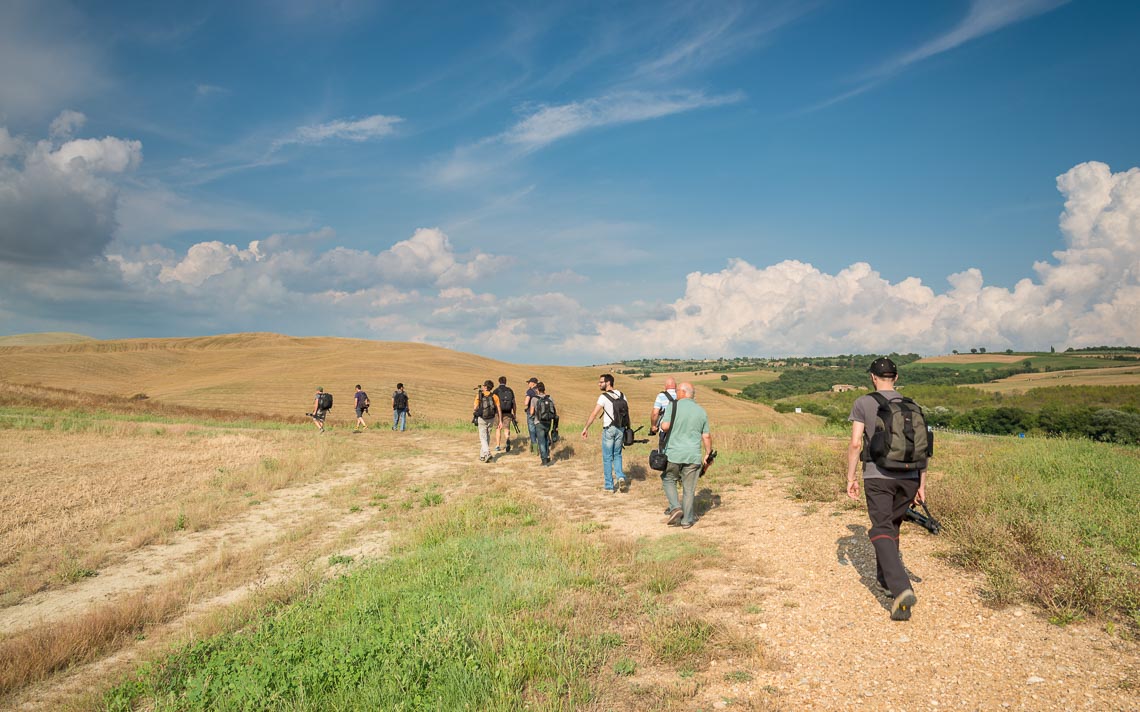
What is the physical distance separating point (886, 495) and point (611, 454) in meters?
7.67

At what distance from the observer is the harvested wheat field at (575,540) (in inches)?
176

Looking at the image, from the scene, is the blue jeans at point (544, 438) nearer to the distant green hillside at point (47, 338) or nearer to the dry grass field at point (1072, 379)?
the dry grass field at point (1072, 379)

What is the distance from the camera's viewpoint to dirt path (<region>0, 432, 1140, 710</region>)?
4199 mm

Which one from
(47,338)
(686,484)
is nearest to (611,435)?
(686,484)

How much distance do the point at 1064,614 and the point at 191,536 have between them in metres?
13.3

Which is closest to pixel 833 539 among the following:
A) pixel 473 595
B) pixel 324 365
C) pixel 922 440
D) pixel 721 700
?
pixel 922 440

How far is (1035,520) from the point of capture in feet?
21.9

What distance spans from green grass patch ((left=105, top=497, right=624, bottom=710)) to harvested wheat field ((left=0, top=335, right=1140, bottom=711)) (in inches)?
13.4

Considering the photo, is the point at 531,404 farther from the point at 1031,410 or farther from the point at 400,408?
the point at 1031,410

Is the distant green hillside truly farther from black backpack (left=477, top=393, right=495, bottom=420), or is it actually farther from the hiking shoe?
the hiking shoe

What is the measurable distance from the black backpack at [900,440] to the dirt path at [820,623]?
1449 millimetres

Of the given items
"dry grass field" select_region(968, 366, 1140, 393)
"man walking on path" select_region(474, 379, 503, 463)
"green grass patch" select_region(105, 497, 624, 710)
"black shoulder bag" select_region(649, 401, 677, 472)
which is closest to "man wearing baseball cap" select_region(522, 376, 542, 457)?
"man walking on path" select_region(474, 379, 503, 463)

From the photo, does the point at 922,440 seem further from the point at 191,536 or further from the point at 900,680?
the point at 191,536

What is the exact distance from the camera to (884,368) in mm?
6238
